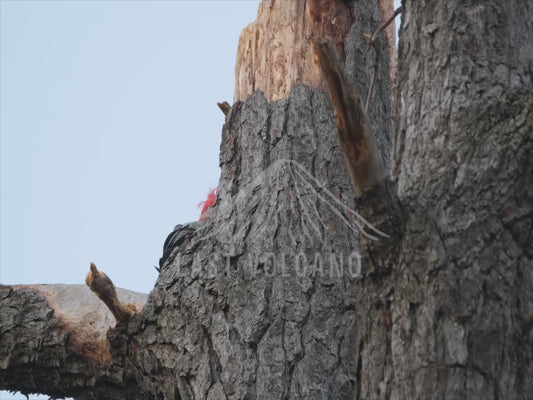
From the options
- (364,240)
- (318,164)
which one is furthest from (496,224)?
(318,164)

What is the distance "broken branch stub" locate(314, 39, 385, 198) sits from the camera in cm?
183

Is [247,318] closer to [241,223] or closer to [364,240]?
[241,223]

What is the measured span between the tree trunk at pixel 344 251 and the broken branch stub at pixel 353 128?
28 millimetres

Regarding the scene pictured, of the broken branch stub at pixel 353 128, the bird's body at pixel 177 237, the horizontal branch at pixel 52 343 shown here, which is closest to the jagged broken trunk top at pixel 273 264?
the bird's body at pixel 177 237

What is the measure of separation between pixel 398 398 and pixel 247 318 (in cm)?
92

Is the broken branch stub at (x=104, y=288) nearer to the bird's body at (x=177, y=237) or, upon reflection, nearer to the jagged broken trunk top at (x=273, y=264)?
the jagged broken trunk top at (x=273, y=264)

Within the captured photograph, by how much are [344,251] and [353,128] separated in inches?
40.4

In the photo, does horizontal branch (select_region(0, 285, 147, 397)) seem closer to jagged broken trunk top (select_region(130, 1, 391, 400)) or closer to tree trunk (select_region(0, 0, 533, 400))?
tree trunk (select_region(0, 0, 533, 400))

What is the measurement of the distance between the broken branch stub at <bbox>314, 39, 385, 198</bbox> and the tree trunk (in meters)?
0.03

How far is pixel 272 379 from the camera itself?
99.4 inches

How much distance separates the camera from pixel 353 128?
6.04 feet
